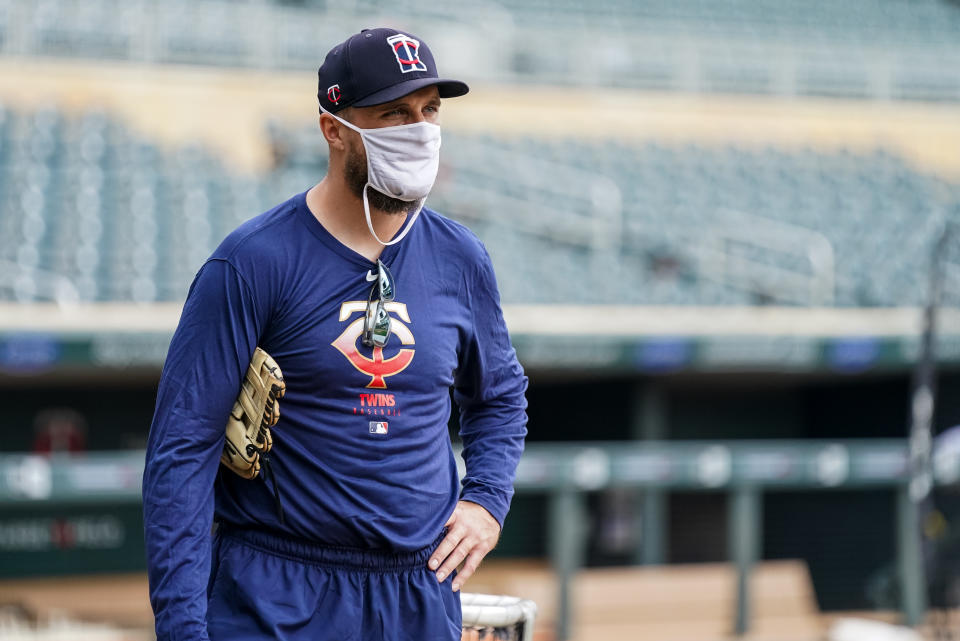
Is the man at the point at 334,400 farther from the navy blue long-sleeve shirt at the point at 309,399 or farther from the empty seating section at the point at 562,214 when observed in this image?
the empty seating section at the point at 562,214

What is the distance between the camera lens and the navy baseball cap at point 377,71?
211 centimetres

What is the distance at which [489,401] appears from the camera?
249 cm

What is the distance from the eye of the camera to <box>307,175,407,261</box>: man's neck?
2211mm

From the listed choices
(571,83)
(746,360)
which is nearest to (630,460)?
(746,360)

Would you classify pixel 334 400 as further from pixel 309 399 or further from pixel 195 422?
pixel 195 422

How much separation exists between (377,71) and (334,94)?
0.29 ft

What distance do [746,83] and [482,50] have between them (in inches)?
128

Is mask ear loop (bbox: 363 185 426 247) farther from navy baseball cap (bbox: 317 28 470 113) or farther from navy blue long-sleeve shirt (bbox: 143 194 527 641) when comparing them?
navy baseball cap (bbox: 317 28 470 113)

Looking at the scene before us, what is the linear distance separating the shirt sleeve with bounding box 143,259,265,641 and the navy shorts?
0.36 feet

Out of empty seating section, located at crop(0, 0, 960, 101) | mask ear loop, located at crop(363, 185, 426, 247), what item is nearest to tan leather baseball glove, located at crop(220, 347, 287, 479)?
mask ear loop, located at crop(363, 185, 426, 247)

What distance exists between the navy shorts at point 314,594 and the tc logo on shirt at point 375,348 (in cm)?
29

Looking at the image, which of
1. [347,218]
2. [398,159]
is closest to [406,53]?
[398,159]

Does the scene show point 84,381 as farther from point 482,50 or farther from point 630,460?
point 482,50

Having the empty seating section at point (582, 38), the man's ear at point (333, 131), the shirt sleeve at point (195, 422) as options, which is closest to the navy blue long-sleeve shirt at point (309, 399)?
the shirt sleeve at point (195, 422)
